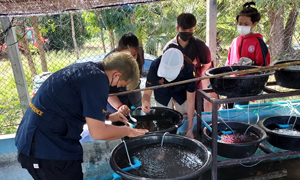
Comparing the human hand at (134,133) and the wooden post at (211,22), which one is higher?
the wooden post at (211,22)

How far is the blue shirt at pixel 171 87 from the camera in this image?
2834 mm

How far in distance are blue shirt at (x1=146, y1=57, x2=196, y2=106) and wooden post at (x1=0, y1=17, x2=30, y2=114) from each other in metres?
1.71

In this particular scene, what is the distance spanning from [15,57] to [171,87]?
2.08 m

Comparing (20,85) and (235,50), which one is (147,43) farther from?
(20,85)

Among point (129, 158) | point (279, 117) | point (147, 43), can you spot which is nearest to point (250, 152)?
point (279, 117)

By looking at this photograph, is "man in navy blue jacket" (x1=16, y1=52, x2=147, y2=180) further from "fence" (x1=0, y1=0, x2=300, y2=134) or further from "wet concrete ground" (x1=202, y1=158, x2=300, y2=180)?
"fence" (x1=0, y1=0, x2=300, y2=134)

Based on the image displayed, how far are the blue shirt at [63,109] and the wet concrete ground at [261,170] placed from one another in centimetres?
208

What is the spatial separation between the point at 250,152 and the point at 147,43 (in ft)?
14.3

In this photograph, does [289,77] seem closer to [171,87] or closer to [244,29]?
[244,29]

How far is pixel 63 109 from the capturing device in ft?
5.49

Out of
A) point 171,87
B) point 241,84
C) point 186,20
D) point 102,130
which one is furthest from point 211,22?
point 102,130

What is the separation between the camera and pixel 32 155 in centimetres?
176

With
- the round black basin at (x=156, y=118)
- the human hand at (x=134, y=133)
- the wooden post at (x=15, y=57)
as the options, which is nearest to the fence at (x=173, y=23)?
the wooden post at (x=15, y=57)

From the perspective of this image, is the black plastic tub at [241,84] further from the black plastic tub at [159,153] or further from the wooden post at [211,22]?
the wooden post at [211,22]
